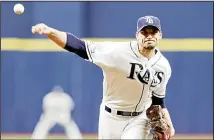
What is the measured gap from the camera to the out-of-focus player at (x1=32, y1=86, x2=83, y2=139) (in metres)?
6.81

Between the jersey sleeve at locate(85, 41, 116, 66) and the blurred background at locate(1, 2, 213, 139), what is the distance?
2944mm

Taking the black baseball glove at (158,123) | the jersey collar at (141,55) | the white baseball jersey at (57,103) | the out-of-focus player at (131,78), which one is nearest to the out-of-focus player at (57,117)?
the white baseball jersey at (57,103)

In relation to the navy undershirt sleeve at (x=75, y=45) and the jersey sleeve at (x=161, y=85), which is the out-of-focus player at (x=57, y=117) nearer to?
the jersey sleeve at (x=161, y=85)

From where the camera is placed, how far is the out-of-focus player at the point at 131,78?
390cm

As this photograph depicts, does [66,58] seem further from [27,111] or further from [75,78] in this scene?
[27,111]

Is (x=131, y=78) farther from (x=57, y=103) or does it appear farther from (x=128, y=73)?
(x=57, y=103)

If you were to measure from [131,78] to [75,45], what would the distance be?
512 millimetres

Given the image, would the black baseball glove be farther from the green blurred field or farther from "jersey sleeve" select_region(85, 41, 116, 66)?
the green blurred field

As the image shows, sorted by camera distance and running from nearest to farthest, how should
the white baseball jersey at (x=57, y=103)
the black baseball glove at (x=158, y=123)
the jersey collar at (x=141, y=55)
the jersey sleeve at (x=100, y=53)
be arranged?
the jersey sleeve at (x=100, y=53)
the jersey collar at (x=141, y=55)
the black baseball glove at (x=158, y=123)
the white baseball jersey at (x=57, y=103)

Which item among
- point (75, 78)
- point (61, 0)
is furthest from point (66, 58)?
point (61, 0)

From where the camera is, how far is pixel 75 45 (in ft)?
12.1

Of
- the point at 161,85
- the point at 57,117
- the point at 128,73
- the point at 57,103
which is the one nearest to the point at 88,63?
the point at 57,103

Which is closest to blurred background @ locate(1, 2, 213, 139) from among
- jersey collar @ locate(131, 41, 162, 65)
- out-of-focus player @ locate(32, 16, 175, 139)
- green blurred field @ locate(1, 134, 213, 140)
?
green blurred field @ locate(1, 134, 213, 140)

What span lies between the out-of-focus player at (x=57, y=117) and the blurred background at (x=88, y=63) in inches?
2.6
